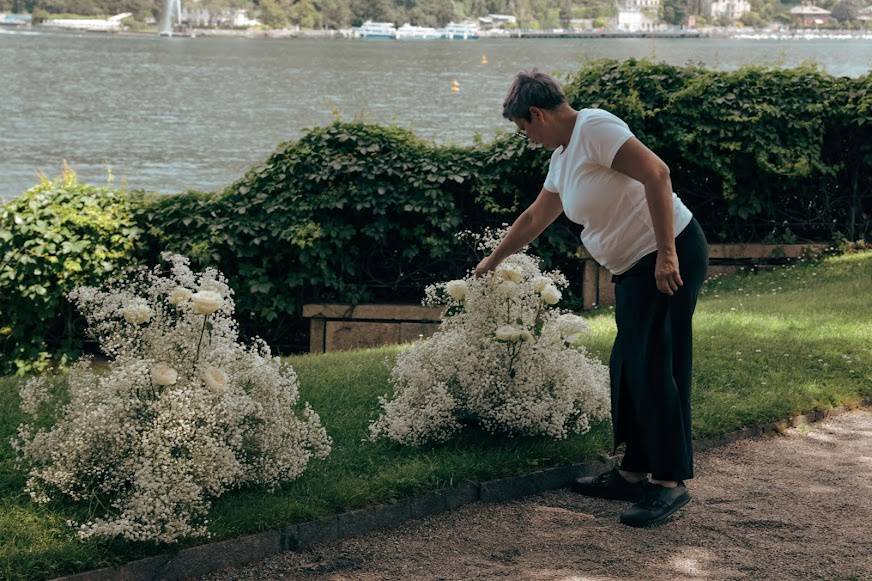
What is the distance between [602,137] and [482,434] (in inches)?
73.6

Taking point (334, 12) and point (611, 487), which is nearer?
point (611, 487)

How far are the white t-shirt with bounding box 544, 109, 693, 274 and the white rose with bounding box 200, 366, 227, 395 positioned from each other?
166cm

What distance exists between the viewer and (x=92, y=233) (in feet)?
32.0

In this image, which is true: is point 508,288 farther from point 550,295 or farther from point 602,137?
point 602,137

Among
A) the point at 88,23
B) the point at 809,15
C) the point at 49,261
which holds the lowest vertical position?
the point at 49,261

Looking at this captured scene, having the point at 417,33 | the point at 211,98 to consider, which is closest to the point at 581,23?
the point at 417,33

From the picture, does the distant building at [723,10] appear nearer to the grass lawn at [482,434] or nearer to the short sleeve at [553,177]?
the grass lawn at [482,434]

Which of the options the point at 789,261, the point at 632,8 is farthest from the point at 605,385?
the point at 632,8

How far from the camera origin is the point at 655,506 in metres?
5.16

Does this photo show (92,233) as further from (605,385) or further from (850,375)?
(850,375)

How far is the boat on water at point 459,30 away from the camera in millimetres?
159875

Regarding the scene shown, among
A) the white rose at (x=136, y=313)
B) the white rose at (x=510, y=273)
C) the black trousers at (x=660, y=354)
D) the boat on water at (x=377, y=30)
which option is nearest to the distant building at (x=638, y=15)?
the boat on water at (x=377, y=30)

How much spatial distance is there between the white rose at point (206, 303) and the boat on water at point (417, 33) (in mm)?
154720

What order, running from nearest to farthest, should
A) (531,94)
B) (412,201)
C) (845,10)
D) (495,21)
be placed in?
1. (531,94)
2. (412,201)
3. (845,10)
4. (495,21)
